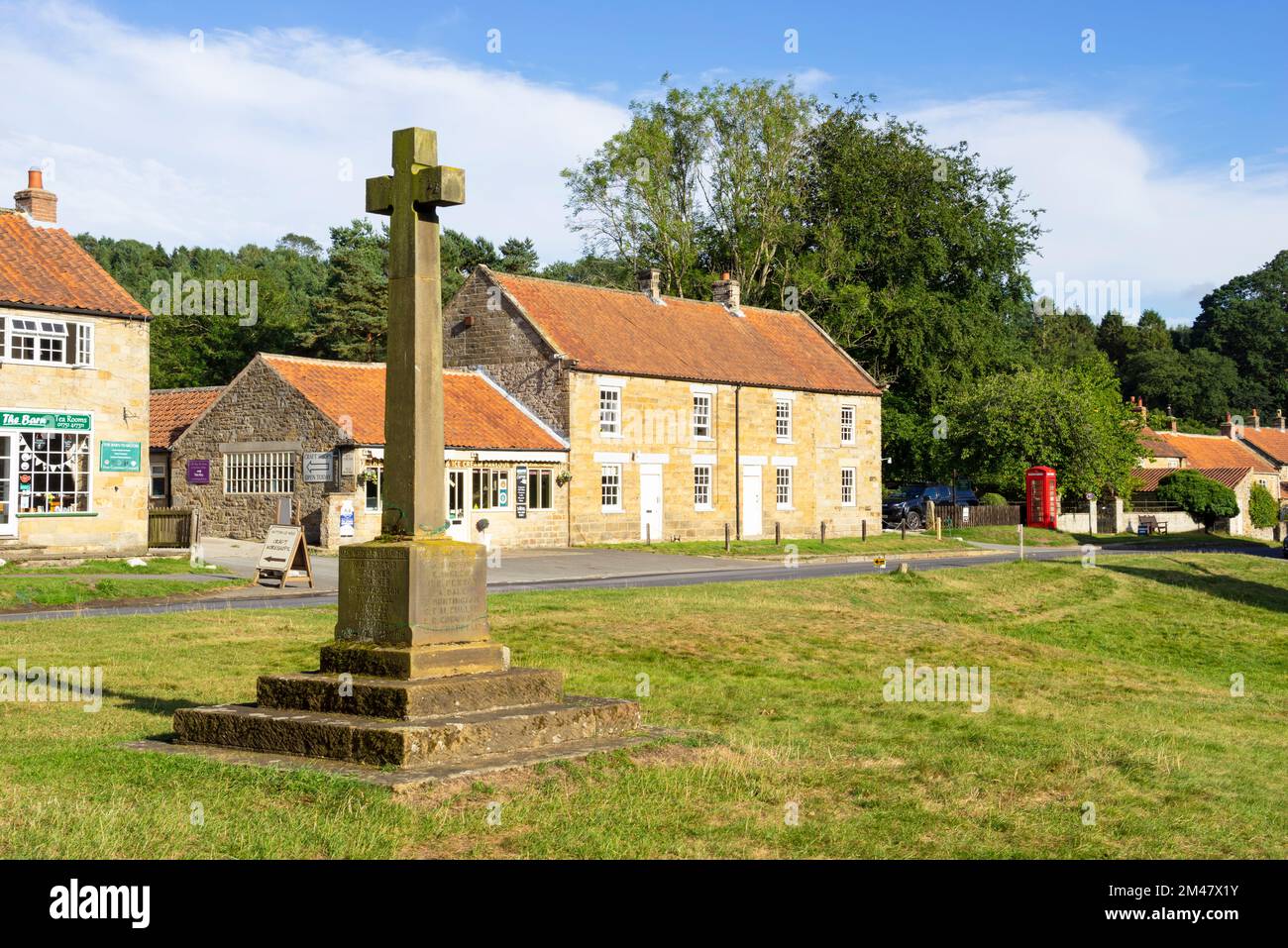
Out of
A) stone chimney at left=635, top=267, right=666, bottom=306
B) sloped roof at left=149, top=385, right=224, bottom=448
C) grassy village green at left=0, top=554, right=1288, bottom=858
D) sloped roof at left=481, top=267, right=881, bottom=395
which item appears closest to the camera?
grassy village green at left=0, top=554, right=1288, bottom=858

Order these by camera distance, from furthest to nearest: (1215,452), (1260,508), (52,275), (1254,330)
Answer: (1254,330), (1215,452), (1260,508), (52,275)

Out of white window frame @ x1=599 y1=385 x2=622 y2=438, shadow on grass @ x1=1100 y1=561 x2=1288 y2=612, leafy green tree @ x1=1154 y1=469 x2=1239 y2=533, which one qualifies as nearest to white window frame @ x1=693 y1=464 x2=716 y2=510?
white window frame @ x1=599 y1=385 x2=622 y2=438

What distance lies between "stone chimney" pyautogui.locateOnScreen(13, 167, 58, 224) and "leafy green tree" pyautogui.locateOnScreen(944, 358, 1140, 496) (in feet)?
124

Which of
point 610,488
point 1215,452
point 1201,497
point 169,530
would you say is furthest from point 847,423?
point 1215,452

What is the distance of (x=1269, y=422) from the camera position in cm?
10994

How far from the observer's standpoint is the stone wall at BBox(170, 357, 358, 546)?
3681 centimetres

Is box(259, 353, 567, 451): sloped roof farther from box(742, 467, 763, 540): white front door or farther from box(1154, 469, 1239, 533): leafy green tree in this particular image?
box(1154, 469, 1239, 533): leafy green tree

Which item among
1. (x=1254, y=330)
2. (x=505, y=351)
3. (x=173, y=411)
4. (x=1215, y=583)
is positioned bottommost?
(x=1215, y=583)

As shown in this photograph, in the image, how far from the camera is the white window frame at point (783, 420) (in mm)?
49844

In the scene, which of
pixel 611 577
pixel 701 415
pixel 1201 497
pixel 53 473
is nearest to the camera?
pixel 53 473

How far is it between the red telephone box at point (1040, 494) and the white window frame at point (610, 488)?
21.2 metres

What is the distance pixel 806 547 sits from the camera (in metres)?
44.3

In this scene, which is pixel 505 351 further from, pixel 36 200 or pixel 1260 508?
pixel 1260 508

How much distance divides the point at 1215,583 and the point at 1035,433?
82.3 ft
